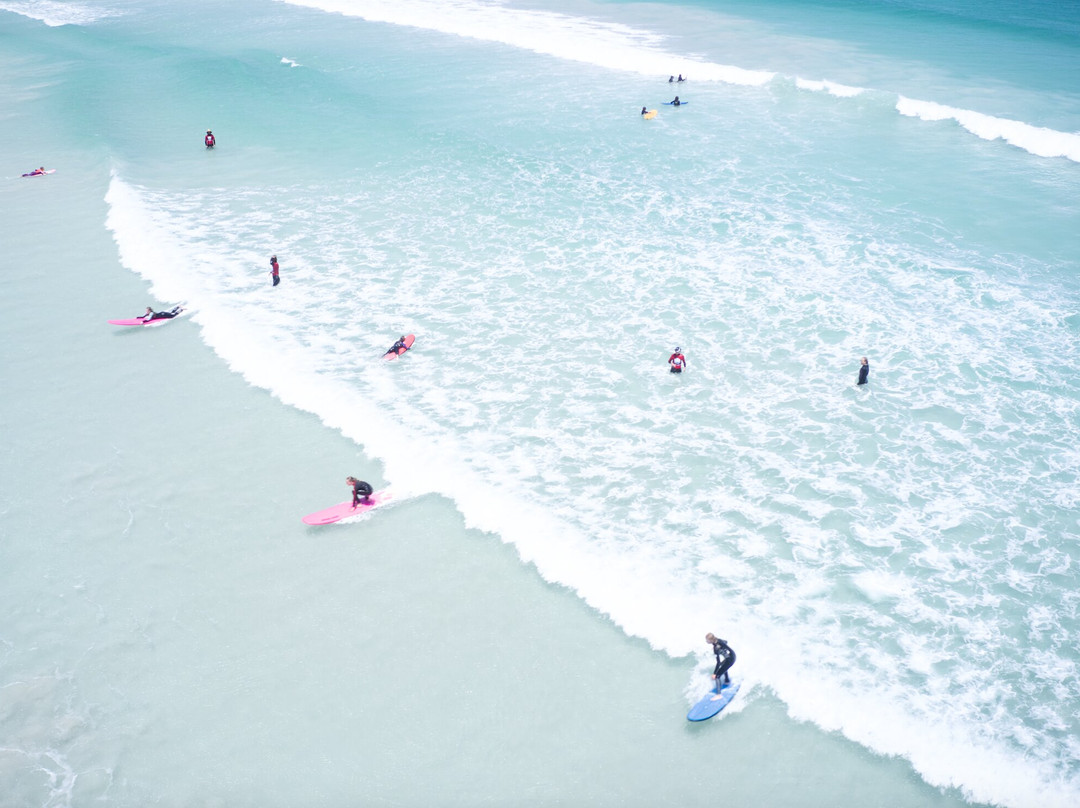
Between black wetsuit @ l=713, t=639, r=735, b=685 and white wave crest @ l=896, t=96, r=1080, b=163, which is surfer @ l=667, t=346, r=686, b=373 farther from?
white wave crest @ l=896, t=96, r=1080, b=163

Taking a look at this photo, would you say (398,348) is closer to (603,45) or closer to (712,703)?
(712,703)

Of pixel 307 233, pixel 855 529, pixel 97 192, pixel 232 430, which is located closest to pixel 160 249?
pixel 307 233

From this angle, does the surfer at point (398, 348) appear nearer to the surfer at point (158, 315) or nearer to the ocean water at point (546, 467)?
the ocean water at point (546, 467)

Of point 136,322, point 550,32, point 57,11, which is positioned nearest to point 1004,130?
point 550,32

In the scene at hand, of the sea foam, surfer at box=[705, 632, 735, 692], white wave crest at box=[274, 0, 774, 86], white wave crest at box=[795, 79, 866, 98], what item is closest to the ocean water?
the sea foam

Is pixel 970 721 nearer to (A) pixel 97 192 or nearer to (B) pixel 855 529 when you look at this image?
(B) pixel 855 529

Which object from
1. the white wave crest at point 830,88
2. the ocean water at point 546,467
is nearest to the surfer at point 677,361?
the ocean water at point 546,467
